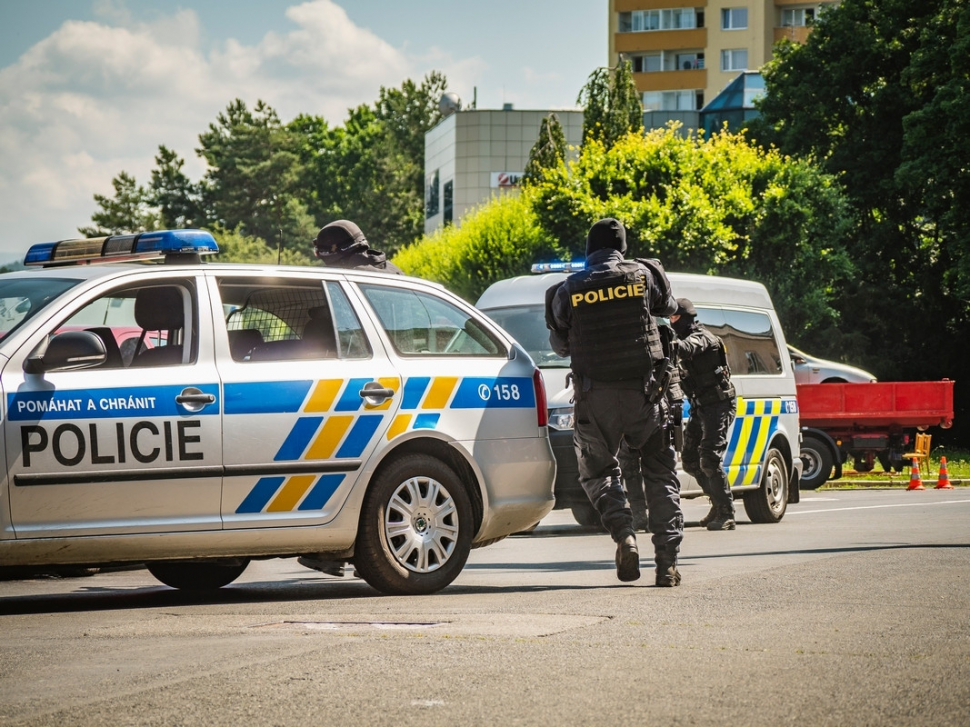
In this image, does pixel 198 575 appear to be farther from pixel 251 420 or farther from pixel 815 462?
pixel 815 462

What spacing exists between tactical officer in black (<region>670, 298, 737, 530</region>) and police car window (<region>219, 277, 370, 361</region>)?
476 centimetres

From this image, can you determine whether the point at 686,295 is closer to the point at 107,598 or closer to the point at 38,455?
the point at 107,598

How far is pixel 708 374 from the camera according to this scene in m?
12.3

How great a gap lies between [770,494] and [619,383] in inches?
257

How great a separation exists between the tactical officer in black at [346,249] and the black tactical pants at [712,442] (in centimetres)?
342

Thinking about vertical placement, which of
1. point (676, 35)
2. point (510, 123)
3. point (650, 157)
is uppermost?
point (676, 35)

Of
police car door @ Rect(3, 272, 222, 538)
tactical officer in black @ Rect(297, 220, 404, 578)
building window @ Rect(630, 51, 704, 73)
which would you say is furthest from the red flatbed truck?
building window @ Rect(630, 51, 704, 73)

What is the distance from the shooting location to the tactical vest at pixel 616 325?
801cm

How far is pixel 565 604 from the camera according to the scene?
700cm

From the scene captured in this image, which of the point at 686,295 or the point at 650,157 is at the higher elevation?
the point at 650,157

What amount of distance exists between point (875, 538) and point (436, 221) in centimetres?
6808

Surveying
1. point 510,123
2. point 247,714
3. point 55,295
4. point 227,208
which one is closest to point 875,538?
point 55,295

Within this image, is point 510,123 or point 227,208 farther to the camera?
point 227,208

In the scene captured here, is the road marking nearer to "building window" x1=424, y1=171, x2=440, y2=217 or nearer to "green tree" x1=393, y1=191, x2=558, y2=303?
"green tree" x1=393, y1=191, x2=558, y2=303
